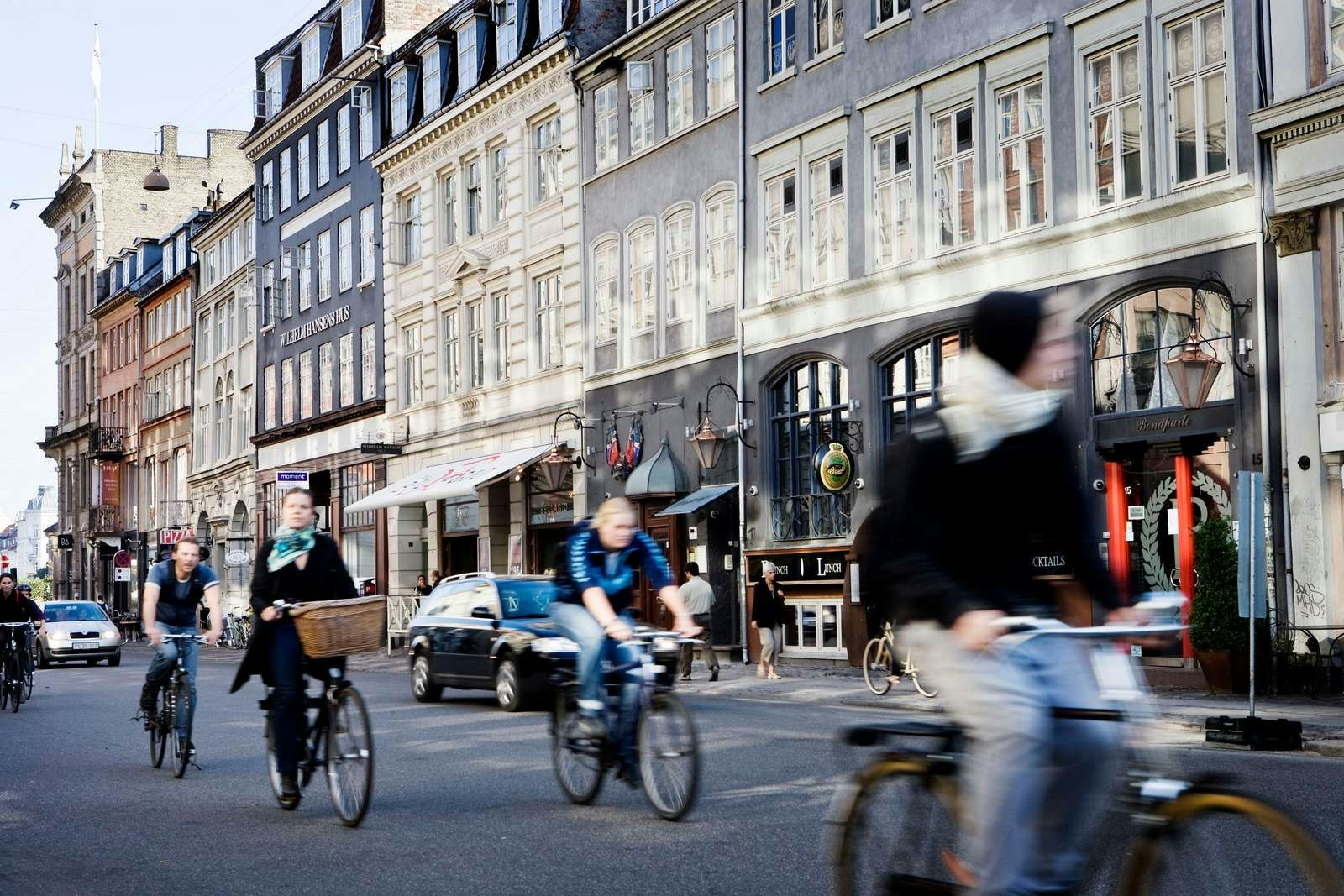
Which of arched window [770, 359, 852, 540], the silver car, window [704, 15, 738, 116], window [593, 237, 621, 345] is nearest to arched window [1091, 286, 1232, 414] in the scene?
arched window [770, 359, 852, 540]

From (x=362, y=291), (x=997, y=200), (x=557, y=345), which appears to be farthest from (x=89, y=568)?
(x=997, y=200)

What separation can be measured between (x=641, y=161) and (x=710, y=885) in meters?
27.3

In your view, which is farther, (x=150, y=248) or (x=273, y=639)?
(x=150, y=248)

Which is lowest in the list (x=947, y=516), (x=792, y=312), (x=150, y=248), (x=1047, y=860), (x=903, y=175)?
(x=1047, y=860)

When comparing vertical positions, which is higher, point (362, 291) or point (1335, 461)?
point (362, 291)

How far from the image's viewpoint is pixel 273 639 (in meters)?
10.2

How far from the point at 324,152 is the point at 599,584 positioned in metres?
42.9

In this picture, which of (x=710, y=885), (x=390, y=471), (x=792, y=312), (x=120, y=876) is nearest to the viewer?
(x=710, y=885)

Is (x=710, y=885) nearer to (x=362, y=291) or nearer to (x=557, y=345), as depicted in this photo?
(x=557, y=345)

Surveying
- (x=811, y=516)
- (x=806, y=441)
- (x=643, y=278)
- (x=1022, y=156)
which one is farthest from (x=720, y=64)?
(x=811, y=516)

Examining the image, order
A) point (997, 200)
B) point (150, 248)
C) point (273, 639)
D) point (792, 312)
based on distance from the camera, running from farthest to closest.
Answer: point (150, 248) < point (792, 312) < point (997, 200) < point (273, 639)

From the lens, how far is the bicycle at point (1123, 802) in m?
4.21

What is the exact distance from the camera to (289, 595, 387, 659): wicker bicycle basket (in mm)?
9688

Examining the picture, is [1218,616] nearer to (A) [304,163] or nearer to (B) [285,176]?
(A) [304,163]
